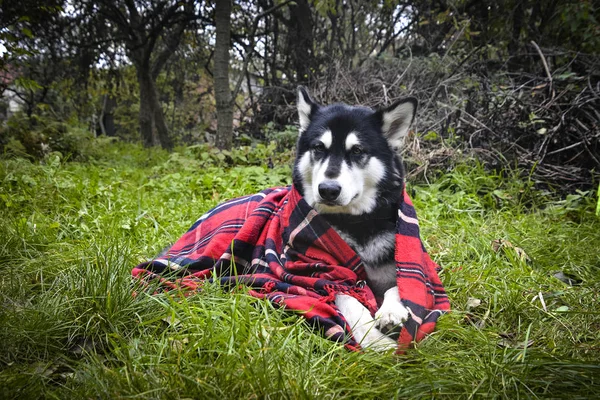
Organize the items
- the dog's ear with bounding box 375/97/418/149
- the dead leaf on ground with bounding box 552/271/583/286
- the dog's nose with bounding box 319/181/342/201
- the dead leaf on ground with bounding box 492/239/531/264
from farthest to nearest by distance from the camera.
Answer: the dead leaf on ground with bounding box 492/239/531/264, the dead leaf on ground with bounding box 552/271/583/286, the dog's ear with bounding box 375/97/418/149, the dog's nose with bounding box 319/181/342/201

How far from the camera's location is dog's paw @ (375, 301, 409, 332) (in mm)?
1796


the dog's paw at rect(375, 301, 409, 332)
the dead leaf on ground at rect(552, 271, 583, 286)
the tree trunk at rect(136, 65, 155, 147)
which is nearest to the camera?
the dog's paw at rect(375, 301, 409, 332)

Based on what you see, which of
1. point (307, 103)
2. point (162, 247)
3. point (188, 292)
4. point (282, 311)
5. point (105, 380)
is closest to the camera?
point (105, 380)

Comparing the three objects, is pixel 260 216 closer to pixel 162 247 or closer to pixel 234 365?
pixel 162 247

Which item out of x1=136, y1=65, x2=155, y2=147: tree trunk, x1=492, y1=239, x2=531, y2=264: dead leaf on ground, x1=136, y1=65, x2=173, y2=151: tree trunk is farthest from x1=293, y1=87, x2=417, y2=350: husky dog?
x1=136, y1=65, x2=155, y2=147: tree trunk

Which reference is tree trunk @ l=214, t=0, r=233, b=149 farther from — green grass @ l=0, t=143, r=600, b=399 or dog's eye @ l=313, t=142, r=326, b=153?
dog's eye @ l=313, t=142, r=326, b=153

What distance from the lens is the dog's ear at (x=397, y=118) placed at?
2.19 meters

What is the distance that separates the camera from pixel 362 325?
1827 mm

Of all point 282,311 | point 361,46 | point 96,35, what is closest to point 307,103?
point 282,311

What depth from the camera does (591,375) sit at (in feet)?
4.31

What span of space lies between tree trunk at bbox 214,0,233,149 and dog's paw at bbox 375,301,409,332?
16.5ft

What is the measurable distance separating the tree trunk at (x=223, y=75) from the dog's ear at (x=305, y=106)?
4.16 meters

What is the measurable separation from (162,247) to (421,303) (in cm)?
209

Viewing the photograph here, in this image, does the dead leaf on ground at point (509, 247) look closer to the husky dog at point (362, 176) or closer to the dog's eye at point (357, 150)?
the husky dog at point (362, 176)
